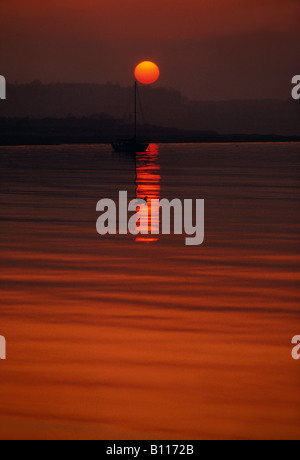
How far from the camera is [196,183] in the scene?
4550 cm

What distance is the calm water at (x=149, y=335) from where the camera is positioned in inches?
331

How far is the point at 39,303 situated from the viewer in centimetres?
1309

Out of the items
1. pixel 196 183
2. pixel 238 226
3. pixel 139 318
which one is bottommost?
pixel 139 318

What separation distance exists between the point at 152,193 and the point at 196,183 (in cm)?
779

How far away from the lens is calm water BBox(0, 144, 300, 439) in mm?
8398

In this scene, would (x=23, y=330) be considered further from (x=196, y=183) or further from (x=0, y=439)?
(x=196, y=183)

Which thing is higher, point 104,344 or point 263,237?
point 263,237

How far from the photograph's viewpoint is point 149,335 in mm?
11148

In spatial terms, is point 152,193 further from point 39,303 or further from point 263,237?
point 39,303

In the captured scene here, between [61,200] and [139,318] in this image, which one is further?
[61,200]
